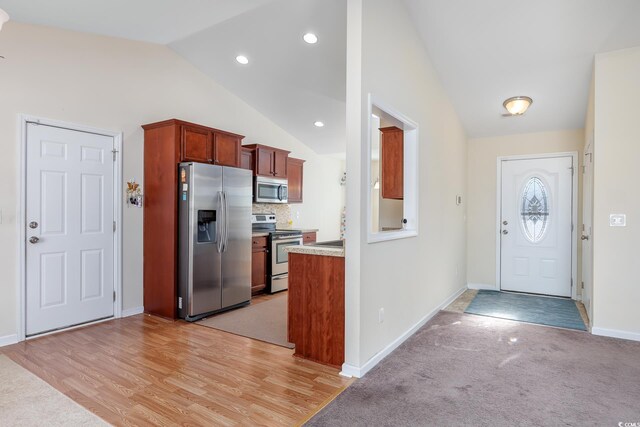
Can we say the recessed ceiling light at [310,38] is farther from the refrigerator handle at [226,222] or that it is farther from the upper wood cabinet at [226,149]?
the refrigerator handle at [226,222]

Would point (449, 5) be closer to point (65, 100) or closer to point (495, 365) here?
point (495, 365)

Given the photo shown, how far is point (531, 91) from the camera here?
171 inches

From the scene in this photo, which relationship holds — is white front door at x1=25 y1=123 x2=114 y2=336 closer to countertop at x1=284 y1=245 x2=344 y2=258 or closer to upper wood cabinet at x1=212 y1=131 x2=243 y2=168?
upper wood cabinet at x1=212 y1=131 x2=243 y2=168

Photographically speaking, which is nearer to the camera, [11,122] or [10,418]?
[10,418]

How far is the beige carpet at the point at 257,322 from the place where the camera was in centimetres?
357

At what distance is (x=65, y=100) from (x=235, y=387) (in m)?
3.30

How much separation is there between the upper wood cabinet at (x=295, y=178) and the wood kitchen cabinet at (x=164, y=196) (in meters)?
2.12

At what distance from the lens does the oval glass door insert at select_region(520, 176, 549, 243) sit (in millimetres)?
5352

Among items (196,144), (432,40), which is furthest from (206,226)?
(432,40)

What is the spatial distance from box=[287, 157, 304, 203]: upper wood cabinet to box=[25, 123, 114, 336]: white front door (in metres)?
3.04

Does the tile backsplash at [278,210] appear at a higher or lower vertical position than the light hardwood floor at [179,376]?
higher

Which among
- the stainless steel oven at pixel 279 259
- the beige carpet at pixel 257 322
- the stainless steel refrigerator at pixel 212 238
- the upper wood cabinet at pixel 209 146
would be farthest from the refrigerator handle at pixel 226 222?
the stainless steel oven at pixel 279 259

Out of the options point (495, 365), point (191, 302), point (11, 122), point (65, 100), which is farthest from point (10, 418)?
point (495, 365)

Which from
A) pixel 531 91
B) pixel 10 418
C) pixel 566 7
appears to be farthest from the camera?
pixel 531 91
